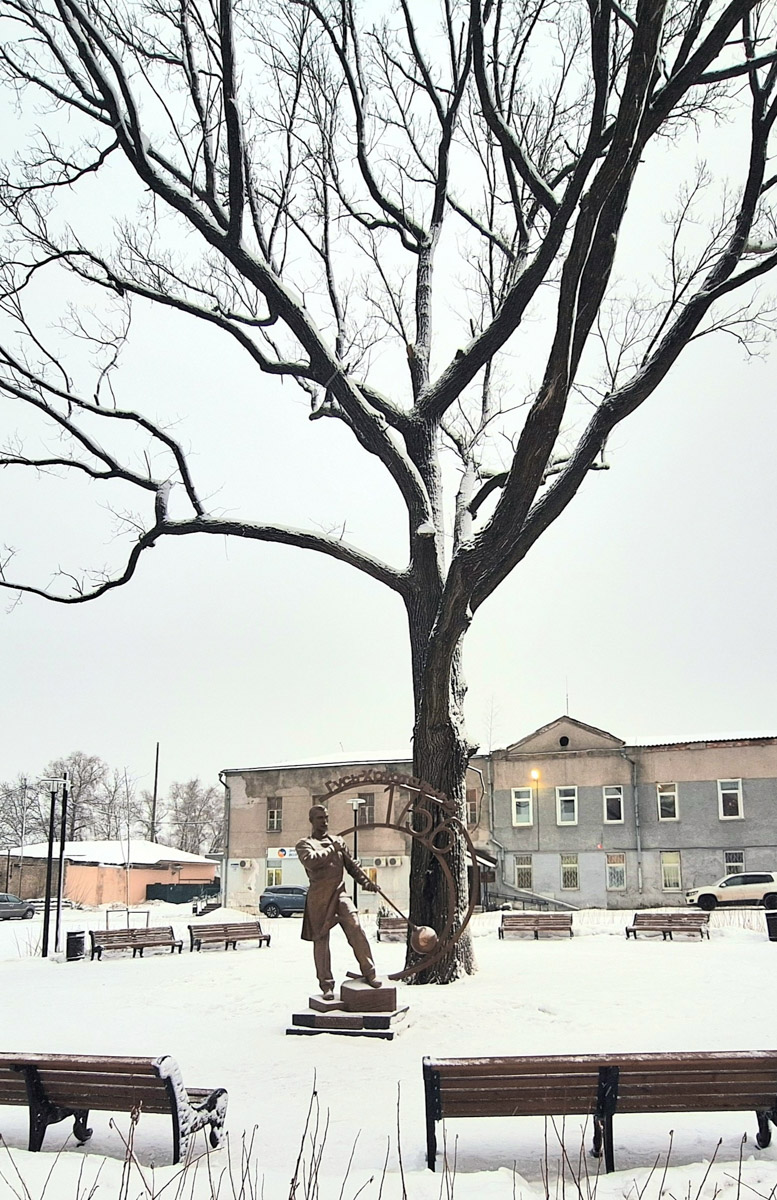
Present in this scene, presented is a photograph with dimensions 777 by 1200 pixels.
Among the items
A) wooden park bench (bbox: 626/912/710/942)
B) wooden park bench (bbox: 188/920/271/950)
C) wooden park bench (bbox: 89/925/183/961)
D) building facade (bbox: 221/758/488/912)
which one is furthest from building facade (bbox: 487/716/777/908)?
wooden park bench (bbox: 89/925/183/961)

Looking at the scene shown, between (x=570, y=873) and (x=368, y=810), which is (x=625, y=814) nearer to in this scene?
(x=570, y=873)

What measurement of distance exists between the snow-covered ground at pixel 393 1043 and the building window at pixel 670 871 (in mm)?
13393

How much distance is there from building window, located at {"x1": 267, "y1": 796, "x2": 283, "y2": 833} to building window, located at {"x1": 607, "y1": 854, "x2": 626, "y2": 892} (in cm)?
1353

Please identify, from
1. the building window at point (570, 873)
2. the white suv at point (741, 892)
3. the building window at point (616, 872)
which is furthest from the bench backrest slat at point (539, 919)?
the building window at point (570, 873)

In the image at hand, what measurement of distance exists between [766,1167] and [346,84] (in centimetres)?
1647

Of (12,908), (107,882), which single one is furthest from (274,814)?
(107,882)

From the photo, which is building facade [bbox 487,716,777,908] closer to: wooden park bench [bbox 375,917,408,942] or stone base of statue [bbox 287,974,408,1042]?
wooden park bench [bbox 375,917,408,942]

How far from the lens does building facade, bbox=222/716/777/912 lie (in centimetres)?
3528

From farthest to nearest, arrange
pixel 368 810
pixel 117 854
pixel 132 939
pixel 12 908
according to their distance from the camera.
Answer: pixel 117 854 → pixel 12 908 → pixel 368 810 → pixel 132 939

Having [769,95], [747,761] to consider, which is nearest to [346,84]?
[769,95]

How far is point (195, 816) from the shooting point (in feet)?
335

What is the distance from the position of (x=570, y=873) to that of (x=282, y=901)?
1036 centimetres

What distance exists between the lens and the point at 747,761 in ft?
116

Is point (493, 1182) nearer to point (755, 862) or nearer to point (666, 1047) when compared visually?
point (666, 1047)
